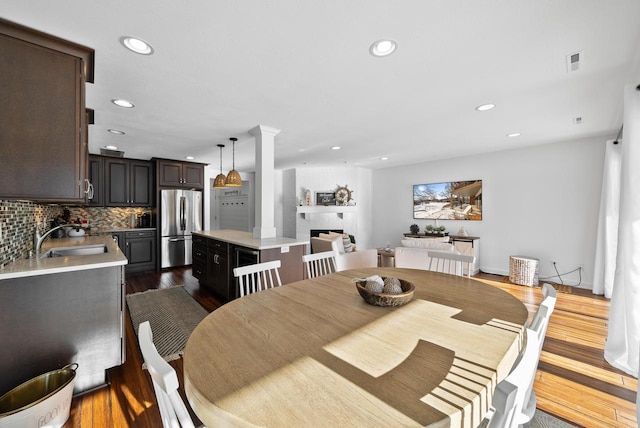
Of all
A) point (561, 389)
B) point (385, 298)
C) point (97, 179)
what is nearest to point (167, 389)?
point (385, 298)

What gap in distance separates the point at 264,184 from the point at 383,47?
2195 millimetres

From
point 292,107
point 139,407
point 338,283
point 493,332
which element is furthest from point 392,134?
point 139,407

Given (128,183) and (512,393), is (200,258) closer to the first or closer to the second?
(128,183)

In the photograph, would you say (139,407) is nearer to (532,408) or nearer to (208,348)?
(208,348)

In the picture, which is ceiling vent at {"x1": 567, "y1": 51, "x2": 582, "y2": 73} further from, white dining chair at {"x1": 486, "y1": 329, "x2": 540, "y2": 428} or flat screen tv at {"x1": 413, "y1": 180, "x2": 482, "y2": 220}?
flat screen tv at {"x1": 413, "y1": 180, "x2": 482, "y2": 220}

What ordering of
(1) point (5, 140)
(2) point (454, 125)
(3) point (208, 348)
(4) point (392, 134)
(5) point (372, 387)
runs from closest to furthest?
(5) point (372, 387)
(3) point (208, 348)
(1) point (5, 140)
(2) point (454, 125)
(4) point (392, 134)

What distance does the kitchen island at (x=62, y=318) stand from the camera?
1614mm

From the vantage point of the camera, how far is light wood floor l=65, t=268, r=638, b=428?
5.36 feet

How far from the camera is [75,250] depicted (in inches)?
113

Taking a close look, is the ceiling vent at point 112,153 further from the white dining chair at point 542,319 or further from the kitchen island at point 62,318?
the white dining chair at point 542,319

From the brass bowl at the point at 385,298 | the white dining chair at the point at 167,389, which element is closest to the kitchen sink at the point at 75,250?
the white dining chair at the point at 167,389

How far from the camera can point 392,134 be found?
3.85 meters

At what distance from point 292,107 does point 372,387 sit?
8.69ft

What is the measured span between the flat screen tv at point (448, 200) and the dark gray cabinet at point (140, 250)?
19.1 ft
